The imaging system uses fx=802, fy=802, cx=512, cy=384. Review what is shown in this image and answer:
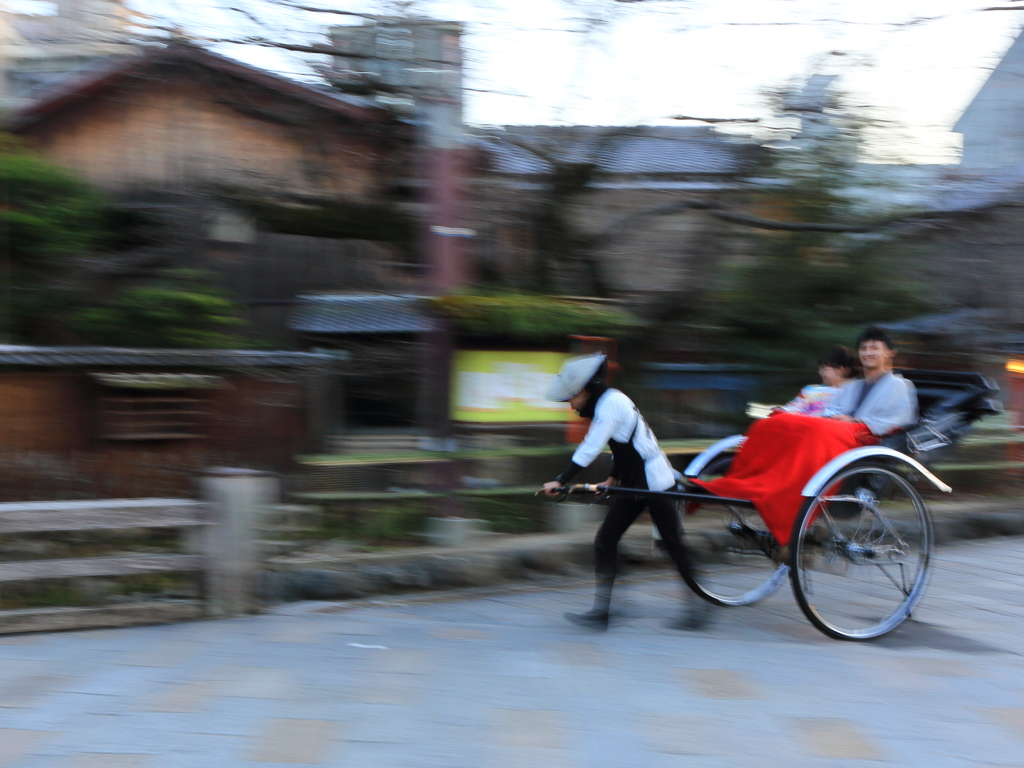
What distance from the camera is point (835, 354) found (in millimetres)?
4914

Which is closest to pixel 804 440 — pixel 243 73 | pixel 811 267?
pixel 811 267

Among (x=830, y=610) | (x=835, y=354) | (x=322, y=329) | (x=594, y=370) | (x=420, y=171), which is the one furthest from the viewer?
(x=322, y=329)

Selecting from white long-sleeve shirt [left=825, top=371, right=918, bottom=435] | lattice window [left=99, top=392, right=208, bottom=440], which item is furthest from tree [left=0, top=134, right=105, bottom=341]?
white long-sleeve shirt [left=825, top=371, right=918, bottom=435]

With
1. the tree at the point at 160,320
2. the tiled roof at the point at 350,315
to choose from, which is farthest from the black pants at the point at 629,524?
the tree at the point at 160,320

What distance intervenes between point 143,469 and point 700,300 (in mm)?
4439

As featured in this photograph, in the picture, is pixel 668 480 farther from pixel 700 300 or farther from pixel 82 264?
pixel 82 264

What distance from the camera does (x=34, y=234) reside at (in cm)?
754

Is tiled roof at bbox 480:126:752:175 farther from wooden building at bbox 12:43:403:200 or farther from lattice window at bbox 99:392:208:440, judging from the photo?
lattice window at bbox 99:392:208:440

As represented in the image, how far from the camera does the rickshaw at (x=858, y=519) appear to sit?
3.90 m

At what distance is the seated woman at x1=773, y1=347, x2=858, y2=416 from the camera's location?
4754 mm

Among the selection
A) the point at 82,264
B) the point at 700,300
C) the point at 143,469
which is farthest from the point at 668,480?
the point at 82,264

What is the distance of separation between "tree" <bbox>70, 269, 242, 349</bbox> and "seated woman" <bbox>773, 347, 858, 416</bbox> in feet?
15.4

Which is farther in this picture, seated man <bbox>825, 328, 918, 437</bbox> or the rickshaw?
seated man <bbox>825, 328, 918, 437</bbox>

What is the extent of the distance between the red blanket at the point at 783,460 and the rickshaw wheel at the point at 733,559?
0.22 m
